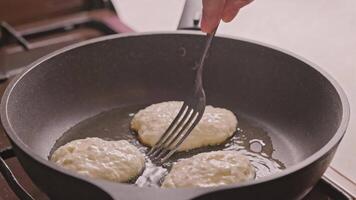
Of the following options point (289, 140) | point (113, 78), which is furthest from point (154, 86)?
point (289, 140)

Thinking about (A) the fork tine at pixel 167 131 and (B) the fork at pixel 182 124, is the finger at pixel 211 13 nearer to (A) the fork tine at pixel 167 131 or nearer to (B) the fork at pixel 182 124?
(B) the fork at pixel 182 124

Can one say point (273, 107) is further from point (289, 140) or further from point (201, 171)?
point (201, 171)

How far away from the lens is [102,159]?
91 cm

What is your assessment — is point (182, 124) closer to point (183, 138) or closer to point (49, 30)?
point (183, 138)

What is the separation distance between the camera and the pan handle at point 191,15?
118cm

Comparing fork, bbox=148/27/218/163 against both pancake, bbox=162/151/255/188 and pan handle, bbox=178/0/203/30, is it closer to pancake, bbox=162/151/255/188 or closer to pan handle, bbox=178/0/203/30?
pancake, bbox=162/151/255/188

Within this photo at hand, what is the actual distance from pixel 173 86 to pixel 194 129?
197 millimetres

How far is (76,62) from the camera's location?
3.68 ft

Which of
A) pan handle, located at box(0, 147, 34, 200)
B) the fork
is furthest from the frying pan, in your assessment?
the fork

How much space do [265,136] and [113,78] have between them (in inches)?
13.8

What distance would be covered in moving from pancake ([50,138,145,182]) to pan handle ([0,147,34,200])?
0.26 feet

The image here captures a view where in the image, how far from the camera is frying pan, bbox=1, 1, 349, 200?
0.99 meters

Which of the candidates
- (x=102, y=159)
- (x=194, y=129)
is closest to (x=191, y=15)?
(x=194, y=129)

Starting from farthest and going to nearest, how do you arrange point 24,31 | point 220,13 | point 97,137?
point 24,31 < point 97,137 < point 220,13
